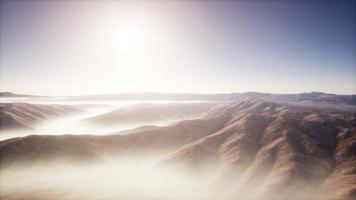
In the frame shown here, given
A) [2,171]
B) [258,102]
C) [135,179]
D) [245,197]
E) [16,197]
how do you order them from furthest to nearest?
1. [258,102]
2. [2,171]
3. [135,179]
4. [16,197]
5. [245,197]

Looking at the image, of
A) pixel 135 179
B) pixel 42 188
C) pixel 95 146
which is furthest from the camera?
pixel 95 146

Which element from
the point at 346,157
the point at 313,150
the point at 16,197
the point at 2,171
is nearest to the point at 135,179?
the point at 16,197

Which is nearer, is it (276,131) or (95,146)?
(276,131)

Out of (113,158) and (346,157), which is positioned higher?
(346,157)

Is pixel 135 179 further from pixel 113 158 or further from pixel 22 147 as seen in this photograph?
pixel 22 147

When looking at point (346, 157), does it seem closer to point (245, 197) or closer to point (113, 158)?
point (245, 197)

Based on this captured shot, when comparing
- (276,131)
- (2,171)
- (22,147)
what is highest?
(276,131)
